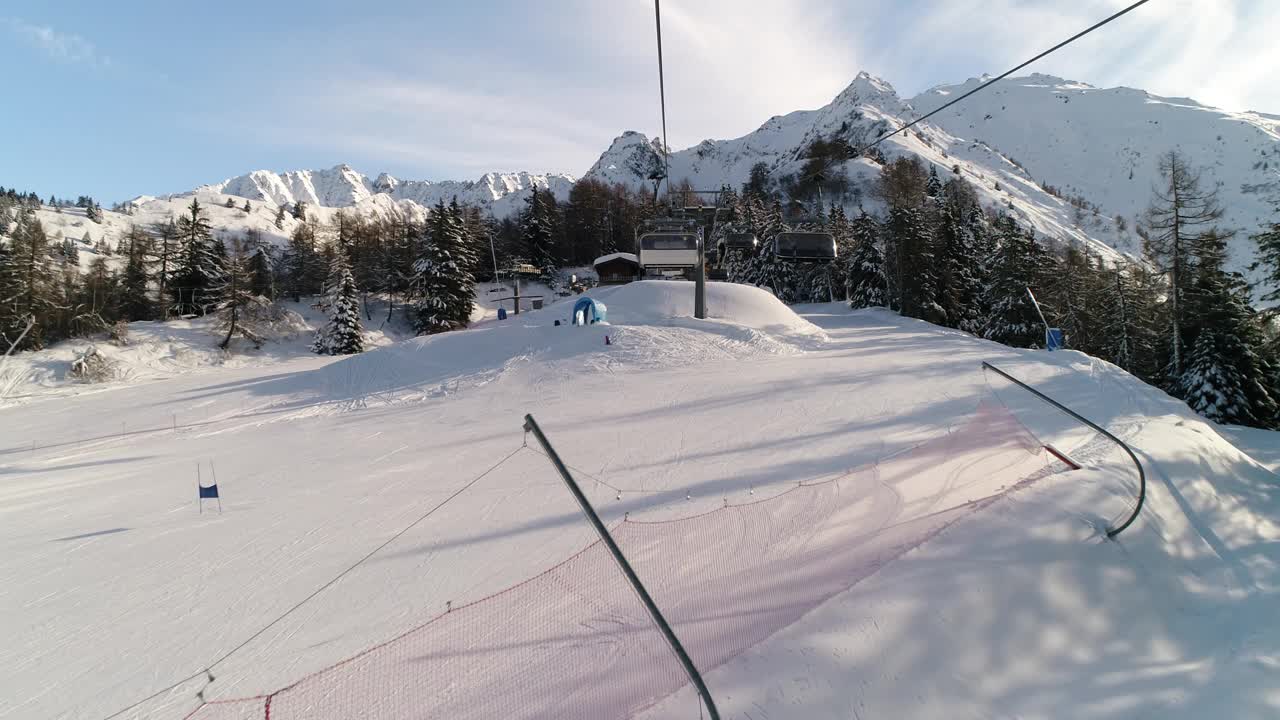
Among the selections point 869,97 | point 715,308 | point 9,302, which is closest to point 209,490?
point 715,308

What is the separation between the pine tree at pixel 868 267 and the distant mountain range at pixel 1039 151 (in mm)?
61995

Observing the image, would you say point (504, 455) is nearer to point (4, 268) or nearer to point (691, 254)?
point (691, 254)

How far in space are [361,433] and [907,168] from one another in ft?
315

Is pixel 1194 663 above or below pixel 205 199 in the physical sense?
below

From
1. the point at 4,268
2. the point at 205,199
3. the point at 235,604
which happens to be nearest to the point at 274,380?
the point at 235,604

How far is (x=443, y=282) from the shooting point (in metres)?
37.9

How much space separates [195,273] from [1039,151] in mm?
224040

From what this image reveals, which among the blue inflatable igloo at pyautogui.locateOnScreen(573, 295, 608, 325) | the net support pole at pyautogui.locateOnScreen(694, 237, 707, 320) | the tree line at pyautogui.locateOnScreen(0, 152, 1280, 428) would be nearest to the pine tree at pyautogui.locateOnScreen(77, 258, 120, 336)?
the tree line at pyautogui.locateOnScreen(0, 152, 1280, 428)

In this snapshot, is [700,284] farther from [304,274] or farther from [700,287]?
[304,274]

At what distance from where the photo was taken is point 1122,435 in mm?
9484

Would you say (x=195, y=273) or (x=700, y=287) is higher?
(x=195, y=273)

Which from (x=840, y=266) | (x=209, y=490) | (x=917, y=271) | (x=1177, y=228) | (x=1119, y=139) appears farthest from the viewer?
(x=1119, y=139)

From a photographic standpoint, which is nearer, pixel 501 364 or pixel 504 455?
pixel 504 455

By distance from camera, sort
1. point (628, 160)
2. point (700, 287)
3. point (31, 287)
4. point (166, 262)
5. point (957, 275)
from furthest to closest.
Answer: point (628, 160) → point (166, 262) → point (957, 275) → point (31, 287) → point (700, 287)
